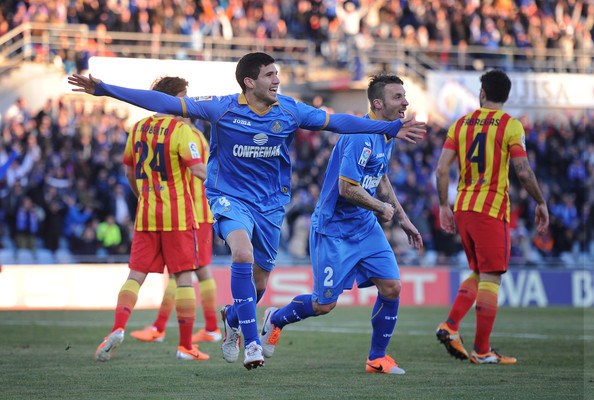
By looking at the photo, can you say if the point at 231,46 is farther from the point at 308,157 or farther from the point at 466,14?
the point at 466,14

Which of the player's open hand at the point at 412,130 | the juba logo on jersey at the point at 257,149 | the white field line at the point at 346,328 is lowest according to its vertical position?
the white field line at the point at 346,328

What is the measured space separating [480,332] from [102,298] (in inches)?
396

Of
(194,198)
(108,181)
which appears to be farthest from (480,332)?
(108,181)

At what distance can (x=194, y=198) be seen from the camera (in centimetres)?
1127

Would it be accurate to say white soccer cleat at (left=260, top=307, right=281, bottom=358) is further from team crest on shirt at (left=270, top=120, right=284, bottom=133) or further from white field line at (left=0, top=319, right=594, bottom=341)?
white field line at (left=0, top=319, right=594, bottom=341)

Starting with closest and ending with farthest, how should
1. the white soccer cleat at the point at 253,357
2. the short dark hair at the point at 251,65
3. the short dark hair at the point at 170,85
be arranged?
the white soccer cleat at the point at 253,357
the short dark hair at the point at 251,65
the short dark hair at the point at 170,85

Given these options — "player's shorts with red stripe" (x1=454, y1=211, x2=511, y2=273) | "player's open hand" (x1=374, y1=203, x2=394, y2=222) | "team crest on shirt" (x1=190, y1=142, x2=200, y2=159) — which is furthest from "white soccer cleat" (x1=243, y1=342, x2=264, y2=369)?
"player's shorts with red stripe" (x1=454, y1=211, x2=511, y2=273)

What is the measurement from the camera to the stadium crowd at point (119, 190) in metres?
20.9

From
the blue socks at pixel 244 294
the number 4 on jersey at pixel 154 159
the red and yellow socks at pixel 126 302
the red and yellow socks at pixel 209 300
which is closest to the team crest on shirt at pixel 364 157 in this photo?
the blue socks at pixel 244 294

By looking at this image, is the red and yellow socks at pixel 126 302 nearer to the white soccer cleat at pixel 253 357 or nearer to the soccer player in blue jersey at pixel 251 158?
the soccer player in blue jersey at pixel 251 158

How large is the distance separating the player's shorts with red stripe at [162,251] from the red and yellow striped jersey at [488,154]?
259cm

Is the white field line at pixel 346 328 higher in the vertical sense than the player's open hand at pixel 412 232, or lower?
lower

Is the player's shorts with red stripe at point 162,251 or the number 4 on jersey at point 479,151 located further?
the player's shorts with red stripe at point 162,251

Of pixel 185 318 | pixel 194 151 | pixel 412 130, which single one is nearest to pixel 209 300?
pixel 185 318
